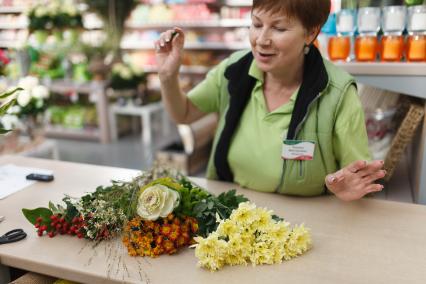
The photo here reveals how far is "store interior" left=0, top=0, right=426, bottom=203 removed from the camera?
6.37 feet

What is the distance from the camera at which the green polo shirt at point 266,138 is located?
159 cm

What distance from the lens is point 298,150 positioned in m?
1.62

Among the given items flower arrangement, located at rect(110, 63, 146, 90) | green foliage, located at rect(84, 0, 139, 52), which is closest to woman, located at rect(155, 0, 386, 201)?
flower arrangement, located at rect(110, 63, 146, 90)

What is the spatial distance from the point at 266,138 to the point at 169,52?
55 centimetres

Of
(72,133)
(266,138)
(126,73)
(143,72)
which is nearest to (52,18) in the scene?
(126,73)

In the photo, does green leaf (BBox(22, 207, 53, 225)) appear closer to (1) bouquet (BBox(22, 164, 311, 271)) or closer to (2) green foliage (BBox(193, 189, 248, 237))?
(1) bouquet (BBox(22, 164, 311, 271))

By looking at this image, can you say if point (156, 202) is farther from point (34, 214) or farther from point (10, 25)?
point (10, 25)

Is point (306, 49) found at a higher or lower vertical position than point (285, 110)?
higher

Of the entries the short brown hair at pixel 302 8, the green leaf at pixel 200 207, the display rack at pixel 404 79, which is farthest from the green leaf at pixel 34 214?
the display rack at pixel 404 79

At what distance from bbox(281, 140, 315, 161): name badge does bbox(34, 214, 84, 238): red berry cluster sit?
30.7 inches

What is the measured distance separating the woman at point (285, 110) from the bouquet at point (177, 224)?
292 millimetres

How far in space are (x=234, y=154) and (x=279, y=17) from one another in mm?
599

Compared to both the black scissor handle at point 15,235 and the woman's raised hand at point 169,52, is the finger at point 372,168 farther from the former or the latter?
the black scissor handle at point 15,235

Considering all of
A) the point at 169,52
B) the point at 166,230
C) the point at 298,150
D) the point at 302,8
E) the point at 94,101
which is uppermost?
the point at 302,8
